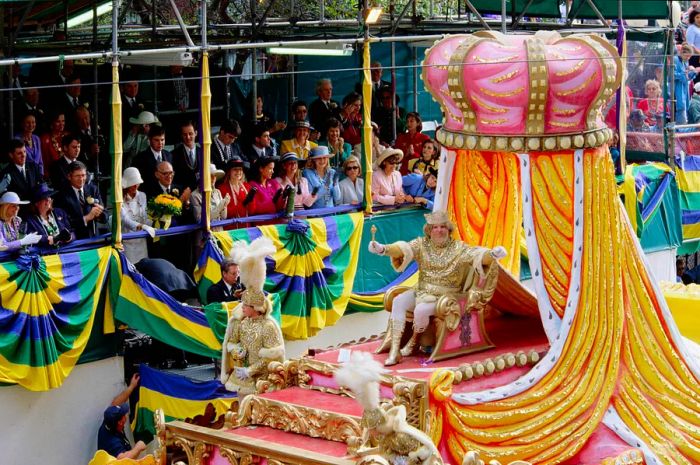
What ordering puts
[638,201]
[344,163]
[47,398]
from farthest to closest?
1. [638,201]
2. [344,163]
3. [47,398]

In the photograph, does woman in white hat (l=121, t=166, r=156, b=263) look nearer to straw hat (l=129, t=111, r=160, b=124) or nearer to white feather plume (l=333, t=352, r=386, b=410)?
straw hat (l=129, t=111, r=160, b=124)

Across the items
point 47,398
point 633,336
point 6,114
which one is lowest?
point 47,398

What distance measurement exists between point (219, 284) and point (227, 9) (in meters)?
6.59

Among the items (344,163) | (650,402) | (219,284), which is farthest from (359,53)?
(650,402)

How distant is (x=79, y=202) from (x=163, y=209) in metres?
0.85

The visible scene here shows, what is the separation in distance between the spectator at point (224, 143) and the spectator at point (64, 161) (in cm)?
159

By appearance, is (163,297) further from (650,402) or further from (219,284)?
(650,402)

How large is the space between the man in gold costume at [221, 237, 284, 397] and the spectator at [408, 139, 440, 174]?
5278mm

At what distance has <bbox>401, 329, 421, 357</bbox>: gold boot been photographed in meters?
13.9

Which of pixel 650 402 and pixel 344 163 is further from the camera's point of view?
pixel 344 163

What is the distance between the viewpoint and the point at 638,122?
71.5 feet

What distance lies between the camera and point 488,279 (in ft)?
45.3

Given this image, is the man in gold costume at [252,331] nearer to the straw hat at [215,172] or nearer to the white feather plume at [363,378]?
the white feather plume at [363,378]

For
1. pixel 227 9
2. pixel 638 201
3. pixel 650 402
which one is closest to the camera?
pixel 650 402
